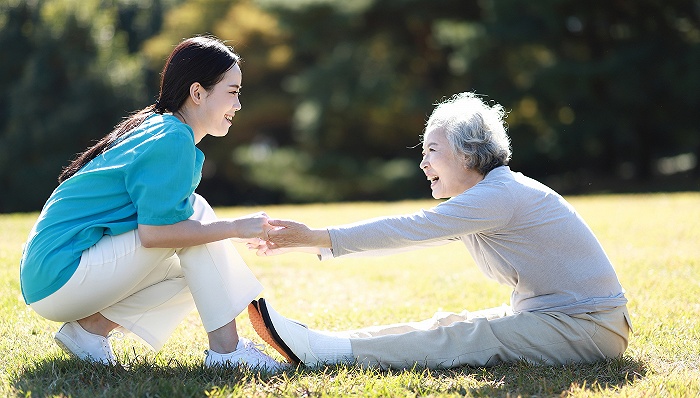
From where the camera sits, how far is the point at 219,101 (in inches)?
143

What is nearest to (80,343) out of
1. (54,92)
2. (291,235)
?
(291,235)

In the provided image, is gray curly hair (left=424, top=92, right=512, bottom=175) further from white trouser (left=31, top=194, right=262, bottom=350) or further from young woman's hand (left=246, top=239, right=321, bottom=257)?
white trouser (left=31, top=194, right=262, bottom=350)

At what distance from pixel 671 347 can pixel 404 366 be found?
57.8 inches

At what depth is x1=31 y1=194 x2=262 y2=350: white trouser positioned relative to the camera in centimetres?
335

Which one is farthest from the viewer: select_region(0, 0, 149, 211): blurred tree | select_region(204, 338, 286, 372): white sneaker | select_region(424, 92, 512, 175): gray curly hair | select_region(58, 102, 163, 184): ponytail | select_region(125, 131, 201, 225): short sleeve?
select_region(0, 0, 149, 211): blurred tree

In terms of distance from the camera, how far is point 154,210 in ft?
10.6

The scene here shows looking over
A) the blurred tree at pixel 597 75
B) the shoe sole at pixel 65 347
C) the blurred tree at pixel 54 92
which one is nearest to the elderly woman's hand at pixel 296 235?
the shoe sole at pixel 65 347

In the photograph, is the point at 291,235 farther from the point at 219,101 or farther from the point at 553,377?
the point at 553,377

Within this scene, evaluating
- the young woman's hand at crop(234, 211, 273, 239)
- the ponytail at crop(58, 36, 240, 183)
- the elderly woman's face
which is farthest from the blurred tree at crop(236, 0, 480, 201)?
the young woman's hand at crop(234, 211, 273, 239)

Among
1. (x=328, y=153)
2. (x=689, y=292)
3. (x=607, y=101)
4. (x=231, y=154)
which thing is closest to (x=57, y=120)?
(x=231, y=154)

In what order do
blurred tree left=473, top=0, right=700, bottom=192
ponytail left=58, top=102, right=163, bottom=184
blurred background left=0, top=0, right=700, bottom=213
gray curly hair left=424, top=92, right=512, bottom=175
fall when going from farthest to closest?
blurred background left=0, top=0, right=700, bottom=213
blurred tree left=473, top=0, right=700, bottom=192
gray curly hair left=424, top=92, right=512, bottom=175
ponytail left=58, top=102, right=163, bottom=184

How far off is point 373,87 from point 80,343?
1844 cm

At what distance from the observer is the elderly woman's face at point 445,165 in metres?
3.73

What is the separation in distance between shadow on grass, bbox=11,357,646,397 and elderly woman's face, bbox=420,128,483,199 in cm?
88
